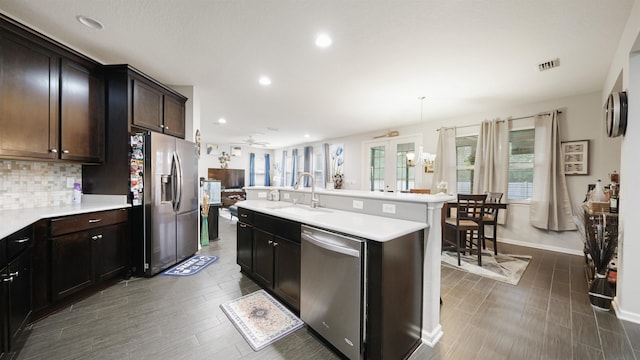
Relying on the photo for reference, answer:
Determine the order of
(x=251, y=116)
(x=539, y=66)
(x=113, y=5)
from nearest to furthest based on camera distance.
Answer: (x=113, y=5) < (x=539, y=66) < (x=251, y=116)

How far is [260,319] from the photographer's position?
203 cm

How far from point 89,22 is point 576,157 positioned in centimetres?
677

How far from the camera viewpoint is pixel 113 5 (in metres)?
1.88

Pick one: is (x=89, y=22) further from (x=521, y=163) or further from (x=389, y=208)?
(x=521, y=163)

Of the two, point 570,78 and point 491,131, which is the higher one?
point 570,78

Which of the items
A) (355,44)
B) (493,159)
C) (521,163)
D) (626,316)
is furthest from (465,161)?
(355,44)

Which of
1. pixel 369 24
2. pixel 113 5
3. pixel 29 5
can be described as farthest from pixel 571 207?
pixel 29 5

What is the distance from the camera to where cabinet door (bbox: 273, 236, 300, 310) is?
79.3 inches

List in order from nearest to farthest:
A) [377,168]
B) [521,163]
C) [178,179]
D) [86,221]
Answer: [86,221]
[178,179]
[521,163]
[377,168]

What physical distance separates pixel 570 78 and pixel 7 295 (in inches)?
243

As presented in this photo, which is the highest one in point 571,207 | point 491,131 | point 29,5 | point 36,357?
point 29,5

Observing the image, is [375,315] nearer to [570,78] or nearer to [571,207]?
[570,78]

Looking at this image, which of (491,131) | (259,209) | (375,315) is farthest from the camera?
(491,131)

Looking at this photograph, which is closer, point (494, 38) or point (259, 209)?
point (494, 38)
